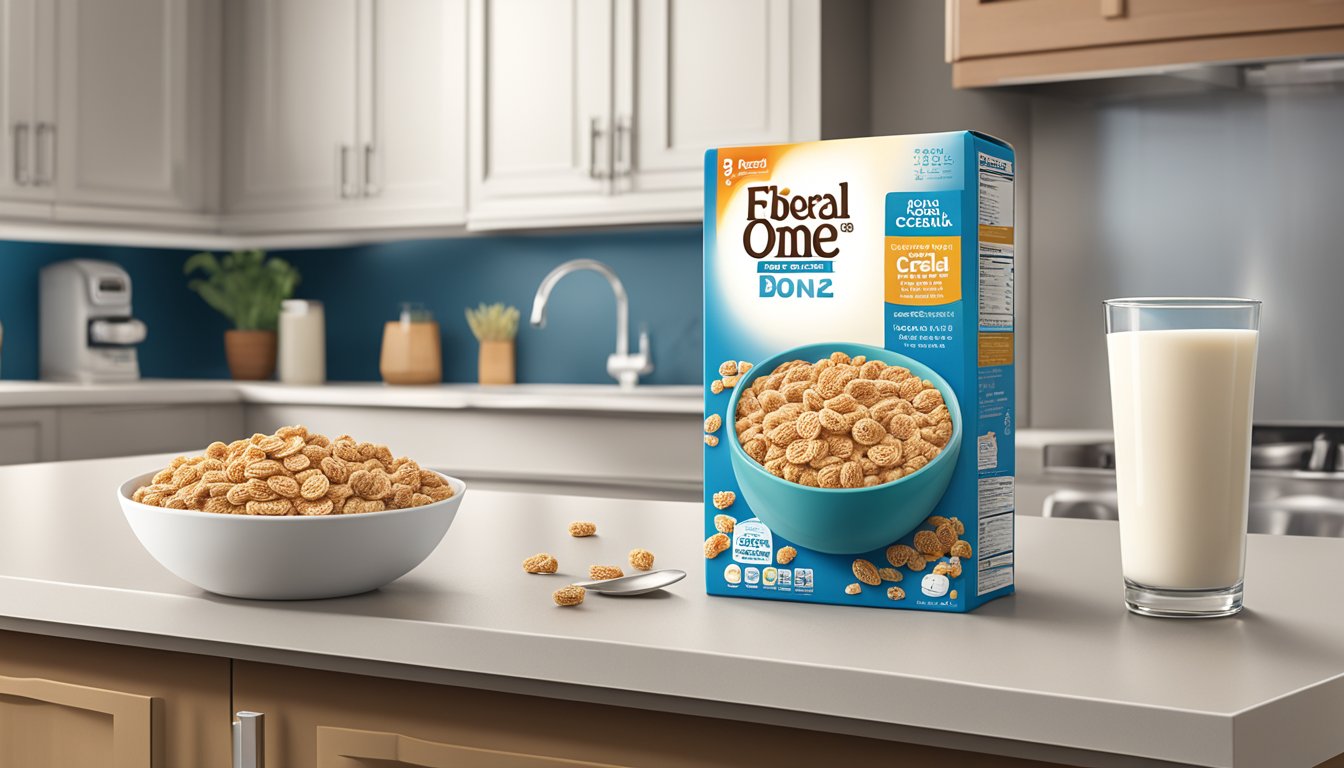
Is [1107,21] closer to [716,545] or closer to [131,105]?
[716,545]

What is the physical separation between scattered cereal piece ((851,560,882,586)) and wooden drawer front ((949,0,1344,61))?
1996 millimetres

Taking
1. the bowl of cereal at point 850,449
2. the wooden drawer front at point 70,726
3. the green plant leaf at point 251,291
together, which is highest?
the green plant leaf at point 251,291

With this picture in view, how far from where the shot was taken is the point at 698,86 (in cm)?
322

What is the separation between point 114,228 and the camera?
371 centimetres

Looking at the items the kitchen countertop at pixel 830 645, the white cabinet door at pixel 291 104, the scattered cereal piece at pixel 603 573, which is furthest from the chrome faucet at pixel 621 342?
the scattered cereal piece at pixel 603 573

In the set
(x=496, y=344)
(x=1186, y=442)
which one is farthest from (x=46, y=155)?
(x=1186, y=442)

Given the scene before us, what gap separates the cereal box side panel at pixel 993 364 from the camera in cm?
87

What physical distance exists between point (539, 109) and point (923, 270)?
8.86 ft

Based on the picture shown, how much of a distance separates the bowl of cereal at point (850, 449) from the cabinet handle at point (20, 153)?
3158 mm

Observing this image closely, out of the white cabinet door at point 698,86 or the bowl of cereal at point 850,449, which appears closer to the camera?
the bowl of cereal at point 850,449

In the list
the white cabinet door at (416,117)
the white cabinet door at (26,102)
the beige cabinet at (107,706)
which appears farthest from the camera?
the white cabinet door at (416,117)

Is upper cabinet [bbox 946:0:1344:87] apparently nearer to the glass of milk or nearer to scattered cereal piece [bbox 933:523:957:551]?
the glass of milk

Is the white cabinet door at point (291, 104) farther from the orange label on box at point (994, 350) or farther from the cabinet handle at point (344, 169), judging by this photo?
the orange label on box at point (994, 350)

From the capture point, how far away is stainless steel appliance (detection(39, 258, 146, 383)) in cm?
384
